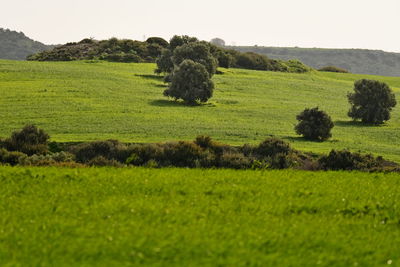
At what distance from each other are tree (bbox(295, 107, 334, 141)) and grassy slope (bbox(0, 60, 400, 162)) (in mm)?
1004

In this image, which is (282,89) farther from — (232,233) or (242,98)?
(232,233)

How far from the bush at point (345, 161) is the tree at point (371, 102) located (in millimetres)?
29156

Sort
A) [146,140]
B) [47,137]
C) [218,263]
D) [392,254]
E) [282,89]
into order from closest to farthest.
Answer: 1. [218,263]
2. [392,254]
3. [47,137]
4. [146,140]
5. [282,89]

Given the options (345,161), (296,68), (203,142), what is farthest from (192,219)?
(296,68)

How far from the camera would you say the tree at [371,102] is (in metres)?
62.8

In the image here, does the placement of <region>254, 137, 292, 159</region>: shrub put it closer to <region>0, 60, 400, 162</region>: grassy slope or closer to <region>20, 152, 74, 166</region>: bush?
<region>0, 60, 400, 162</region>: grassy slope

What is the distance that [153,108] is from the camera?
196ft

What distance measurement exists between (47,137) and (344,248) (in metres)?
26.3

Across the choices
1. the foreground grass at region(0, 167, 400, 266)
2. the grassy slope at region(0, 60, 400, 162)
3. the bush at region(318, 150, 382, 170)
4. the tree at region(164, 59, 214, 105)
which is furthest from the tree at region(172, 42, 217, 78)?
the foreground grass at region(0, 167, 400, 266)

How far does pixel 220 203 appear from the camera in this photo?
624 inches

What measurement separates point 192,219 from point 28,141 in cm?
2289

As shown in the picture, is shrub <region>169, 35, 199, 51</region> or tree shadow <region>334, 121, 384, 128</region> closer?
tree shadow <region>334, 121, 384, 128</region>

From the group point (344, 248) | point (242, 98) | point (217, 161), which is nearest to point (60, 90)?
point (242, 98)

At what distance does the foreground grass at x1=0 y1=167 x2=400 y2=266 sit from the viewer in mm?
11680
